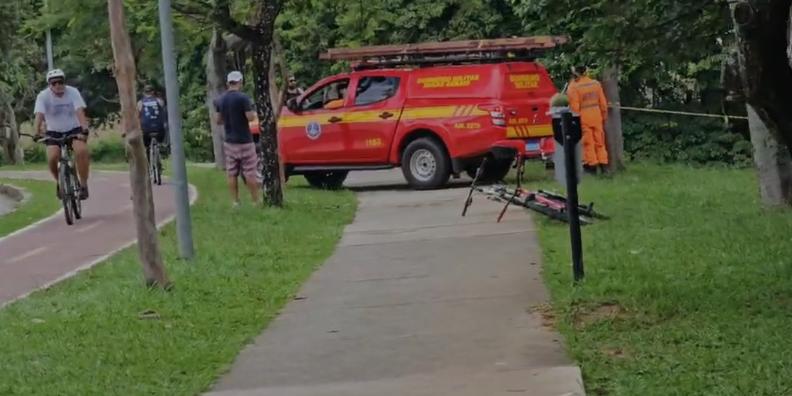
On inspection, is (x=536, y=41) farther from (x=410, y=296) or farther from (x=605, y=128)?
(x=410, y=296)

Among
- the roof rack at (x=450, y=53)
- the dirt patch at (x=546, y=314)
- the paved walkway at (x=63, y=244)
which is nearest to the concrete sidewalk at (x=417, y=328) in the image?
the dirt patch at (x=546, y=314)

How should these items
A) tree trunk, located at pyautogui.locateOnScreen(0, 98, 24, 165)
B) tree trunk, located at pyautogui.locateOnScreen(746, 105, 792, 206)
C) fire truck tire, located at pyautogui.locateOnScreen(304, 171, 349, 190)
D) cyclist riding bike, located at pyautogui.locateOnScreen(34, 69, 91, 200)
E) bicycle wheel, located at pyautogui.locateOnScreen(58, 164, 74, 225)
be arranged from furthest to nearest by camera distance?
tree trunk, located at pyautogui.locateOnScreen(0, 98, 24, 165) → fire truck tire, located at pyautogui.locateOnScreen(304, 171, 349, 190) → bicycle wheel, located at pyautogui.locateOnScreen(58, 164, 74, 225) → cyclist riding bike, located at pyautogui.locateOnScreen(34, 69, 91, 200) → tree trunk, located at pyautogui.locateOnScreen(746, 105, 792, 206)

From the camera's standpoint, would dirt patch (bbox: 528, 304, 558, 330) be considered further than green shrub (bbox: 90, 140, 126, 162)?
No

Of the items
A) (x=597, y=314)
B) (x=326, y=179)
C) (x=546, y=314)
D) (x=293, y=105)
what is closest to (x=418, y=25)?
(x=326, y=179)

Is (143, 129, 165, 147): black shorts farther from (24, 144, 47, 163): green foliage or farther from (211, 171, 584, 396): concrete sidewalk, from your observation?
(24, 144, 47, 163): green foliage

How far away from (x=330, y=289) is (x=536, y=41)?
1026cm

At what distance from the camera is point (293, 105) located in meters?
21.6

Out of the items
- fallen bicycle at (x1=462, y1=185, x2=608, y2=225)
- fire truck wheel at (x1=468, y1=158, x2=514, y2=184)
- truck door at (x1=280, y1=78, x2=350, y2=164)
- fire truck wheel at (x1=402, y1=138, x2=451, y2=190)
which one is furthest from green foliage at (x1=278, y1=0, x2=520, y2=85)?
fallen bicycle at (x1=462, y1=185, x2=608, y2=225)

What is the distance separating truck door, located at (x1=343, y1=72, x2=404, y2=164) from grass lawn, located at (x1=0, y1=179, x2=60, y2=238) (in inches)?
179

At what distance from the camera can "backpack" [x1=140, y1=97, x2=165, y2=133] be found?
22188mm

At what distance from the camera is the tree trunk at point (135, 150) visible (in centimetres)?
949

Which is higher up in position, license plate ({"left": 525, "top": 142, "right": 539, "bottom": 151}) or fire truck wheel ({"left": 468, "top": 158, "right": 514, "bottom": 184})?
license plate ({"left": 525, "top": 142, "right": 539, "bottom": 151})

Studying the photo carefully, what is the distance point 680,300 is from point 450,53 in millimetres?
12330

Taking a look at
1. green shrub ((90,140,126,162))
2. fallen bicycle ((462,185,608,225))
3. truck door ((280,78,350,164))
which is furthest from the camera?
green shrub ((90,140,126,162))
